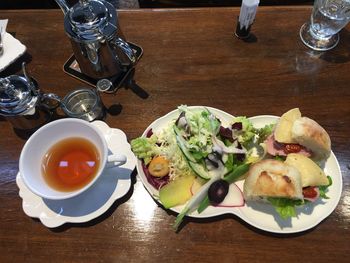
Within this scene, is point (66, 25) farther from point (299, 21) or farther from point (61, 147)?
point (299, 21)

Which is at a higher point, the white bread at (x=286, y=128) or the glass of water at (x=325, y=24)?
the glass of water at (x=325, y=24)

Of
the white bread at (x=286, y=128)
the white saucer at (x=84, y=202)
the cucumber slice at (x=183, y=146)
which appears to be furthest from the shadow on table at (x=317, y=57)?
the white saucer at (x=84, y=202)

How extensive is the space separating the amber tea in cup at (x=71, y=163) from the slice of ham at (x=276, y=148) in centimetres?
60

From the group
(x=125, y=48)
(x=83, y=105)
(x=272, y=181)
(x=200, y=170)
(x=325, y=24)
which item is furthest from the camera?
(x=325, y=24)

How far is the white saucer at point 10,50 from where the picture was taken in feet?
4.66

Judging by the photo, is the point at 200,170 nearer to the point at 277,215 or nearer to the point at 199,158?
the point at 199,158

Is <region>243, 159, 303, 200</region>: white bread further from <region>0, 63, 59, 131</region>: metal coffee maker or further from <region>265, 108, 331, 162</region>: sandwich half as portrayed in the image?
<region>0, 63, 59, 131</region>: metal coffee maker

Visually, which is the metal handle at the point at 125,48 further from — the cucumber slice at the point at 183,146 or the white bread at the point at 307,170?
the white bread at the point at 307,170

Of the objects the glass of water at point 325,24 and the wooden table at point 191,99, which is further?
the glass of water at point 325,24

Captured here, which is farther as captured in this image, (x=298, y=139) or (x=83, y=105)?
(x=83, y=105)

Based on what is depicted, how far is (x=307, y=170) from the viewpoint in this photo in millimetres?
1008

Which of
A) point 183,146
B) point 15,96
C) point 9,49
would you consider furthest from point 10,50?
point 183,146

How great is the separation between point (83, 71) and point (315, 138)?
0.96m

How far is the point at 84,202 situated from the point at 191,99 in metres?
0.59
